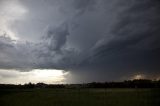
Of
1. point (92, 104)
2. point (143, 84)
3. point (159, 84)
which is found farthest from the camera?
point (143, 84)

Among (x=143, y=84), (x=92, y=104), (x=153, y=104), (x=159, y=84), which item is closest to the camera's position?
(x=153, y=104)

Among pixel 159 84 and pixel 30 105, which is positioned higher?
pixel 159 84

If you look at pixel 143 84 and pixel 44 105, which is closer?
pixel 44 105

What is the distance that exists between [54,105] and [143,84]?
99687 millimetres

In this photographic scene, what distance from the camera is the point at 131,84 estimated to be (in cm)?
14788

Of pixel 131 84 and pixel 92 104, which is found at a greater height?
pixel 131 84

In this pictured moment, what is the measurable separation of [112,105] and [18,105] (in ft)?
61.2

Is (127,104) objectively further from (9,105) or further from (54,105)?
(9,105)

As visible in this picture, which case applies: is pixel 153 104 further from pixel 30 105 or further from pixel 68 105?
pixel 30 105

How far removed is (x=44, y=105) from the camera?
52.9m

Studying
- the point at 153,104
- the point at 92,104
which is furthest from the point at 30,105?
the point at 153,104

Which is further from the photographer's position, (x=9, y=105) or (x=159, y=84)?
Result: (x=159, y=84)

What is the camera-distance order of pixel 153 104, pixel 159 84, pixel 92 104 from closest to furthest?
pixel 153 104 < pixel 92 104 < pixel 159 84

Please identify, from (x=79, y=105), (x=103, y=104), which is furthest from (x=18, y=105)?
(x=103, y=104)
